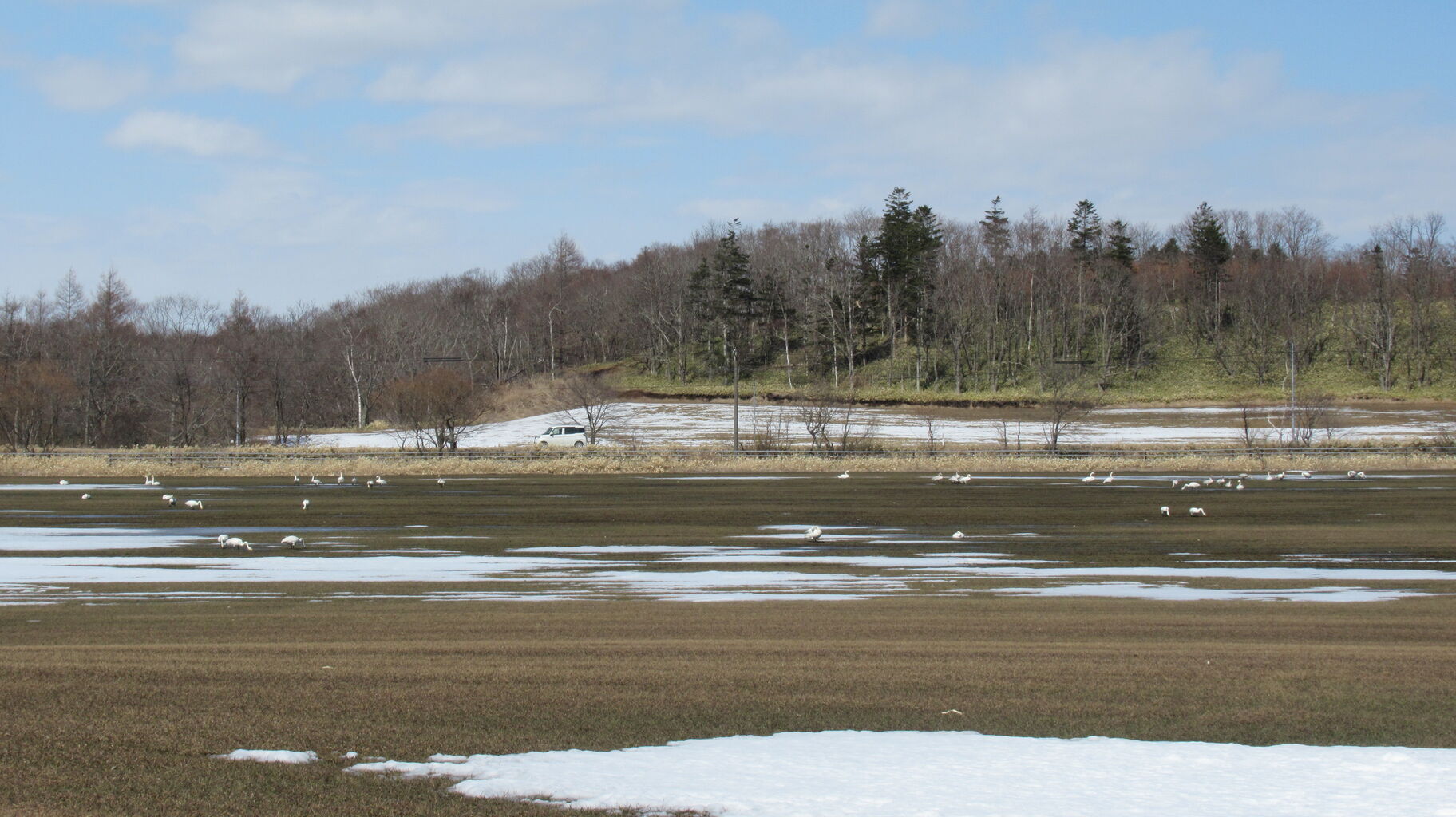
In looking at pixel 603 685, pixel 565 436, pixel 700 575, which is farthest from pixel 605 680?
pixel 565 436

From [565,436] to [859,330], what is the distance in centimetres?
4478

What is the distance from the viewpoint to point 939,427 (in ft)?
273

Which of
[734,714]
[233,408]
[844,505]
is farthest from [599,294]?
[734,714]

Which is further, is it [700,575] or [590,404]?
[590,404]

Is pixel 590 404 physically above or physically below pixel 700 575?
above

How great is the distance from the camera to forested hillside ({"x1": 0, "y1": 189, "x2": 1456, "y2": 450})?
97312mm

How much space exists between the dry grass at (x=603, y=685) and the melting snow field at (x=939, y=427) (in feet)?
184

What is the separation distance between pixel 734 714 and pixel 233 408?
317 ft

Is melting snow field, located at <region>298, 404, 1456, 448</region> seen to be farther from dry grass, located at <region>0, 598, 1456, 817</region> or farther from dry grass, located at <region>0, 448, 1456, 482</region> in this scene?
dry grass, located at <region>0, 598, 1456, 817</region>

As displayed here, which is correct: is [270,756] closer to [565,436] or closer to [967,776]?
[967,776]

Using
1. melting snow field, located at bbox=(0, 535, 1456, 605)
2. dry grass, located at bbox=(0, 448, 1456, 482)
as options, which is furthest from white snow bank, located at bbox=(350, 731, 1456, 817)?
dry grass, located at bbox=(0, 448, 1456, 482)

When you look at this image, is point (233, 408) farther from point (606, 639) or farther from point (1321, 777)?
point (1321, 777)

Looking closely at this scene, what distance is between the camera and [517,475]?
49781 mm

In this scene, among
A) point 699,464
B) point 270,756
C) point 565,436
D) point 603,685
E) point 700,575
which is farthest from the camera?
point 565,436
